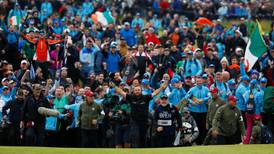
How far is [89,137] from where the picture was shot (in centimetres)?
2411

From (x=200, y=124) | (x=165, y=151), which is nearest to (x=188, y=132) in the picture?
(x=200, y=124)

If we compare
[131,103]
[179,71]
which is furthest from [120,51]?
[131,103]

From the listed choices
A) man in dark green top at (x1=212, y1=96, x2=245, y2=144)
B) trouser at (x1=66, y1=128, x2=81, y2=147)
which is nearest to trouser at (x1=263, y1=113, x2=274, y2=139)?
man in dark green top at (x1=212, y1=96, x2=245, y2=144)

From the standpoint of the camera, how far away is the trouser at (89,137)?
23984mm

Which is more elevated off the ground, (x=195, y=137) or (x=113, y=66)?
(x=113, y=66)

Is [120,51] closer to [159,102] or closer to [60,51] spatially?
[60,51]

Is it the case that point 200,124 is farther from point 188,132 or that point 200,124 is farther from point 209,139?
point 209,139

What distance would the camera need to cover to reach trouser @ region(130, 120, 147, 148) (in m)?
23.6

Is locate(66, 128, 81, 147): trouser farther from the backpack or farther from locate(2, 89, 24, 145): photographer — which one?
the backpack

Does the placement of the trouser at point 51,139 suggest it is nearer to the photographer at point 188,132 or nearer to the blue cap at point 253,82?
the photographer at point 188,132

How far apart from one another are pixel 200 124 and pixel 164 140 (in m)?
2.06

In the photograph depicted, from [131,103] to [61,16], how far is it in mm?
20936

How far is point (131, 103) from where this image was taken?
927 inches

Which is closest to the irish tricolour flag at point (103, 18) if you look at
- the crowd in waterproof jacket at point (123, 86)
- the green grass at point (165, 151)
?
the crowd in waterproof jacket at point (123, 86)
